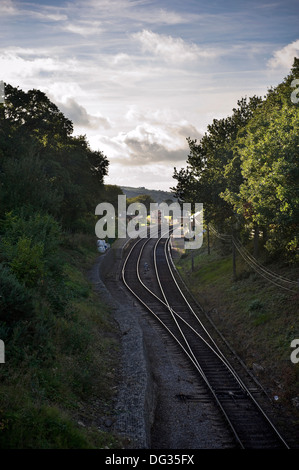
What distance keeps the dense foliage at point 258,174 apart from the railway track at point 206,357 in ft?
23.0

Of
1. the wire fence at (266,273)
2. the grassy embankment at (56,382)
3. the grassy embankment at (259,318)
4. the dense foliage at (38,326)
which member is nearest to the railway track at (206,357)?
the grassy embankment at (259,318)

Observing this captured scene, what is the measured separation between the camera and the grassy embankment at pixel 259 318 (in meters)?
16.0

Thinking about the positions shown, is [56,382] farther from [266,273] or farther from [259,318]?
[266,273]

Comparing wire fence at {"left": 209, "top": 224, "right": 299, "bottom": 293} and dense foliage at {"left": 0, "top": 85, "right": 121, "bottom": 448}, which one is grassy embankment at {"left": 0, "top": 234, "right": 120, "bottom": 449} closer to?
dense foliage at {"left": 0, "top": 85, "right": 121, "bottom": 448}

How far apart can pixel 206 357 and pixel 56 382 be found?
957 centimetres

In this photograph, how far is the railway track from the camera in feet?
41.0

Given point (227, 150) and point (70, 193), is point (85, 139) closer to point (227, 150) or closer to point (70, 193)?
point (70, 193)

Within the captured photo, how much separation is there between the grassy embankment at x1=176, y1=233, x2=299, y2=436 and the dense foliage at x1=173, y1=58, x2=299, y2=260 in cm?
287

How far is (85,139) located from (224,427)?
52253 mm

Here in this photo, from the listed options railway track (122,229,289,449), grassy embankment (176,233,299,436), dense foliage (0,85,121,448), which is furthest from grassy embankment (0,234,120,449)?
grassy embankment (176,233,299,436)

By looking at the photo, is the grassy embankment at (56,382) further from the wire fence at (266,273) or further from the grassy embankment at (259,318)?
the wire fence at (266,273)
